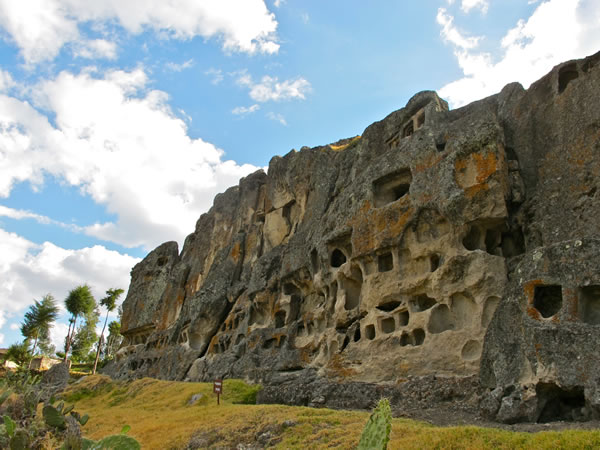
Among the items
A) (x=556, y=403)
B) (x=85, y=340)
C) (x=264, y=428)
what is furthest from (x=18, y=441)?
(x=85, y=340)

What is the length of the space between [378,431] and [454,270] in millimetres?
12800

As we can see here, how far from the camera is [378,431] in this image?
5.36m

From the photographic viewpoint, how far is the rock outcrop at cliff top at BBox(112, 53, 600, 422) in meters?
12.0

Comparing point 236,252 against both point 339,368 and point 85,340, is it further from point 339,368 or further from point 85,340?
point 85,340

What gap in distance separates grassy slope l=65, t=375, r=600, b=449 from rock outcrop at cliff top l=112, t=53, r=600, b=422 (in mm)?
2551

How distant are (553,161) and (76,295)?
4715 cm

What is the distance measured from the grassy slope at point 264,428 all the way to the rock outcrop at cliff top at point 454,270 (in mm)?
2551

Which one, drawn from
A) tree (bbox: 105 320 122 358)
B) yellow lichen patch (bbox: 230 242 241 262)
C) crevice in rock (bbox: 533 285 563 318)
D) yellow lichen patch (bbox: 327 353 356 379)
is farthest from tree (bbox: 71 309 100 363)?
crevice in rock (bbox: 533 285 563 318)

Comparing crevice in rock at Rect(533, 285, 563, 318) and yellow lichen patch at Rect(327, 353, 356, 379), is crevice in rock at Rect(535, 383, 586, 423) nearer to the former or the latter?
crevice in rock at Rect(533, 285, 563, 318)

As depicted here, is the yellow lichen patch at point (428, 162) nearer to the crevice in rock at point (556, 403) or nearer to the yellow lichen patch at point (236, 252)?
the crevice in rock at point (556, 403)

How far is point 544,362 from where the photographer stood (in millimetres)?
11531

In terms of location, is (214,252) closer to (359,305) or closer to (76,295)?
(76,295)

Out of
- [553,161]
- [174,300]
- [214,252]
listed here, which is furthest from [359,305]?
[174,300]

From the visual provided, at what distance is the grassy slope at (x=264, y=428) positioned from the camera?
873 centimetres
